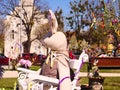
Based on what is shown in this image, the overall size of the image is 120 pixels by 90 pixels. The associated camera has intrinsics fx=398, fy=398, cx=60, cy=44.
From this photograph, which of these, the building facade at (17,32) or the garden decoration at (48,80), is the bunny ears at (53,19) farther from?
the building facade at (17,32)

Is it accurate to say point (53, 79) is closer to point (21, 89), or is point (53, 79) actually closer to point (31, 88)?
point (31, 88)

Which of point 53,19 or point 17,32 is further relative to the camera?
point 17,32

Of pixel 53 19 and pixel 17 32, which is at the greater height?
pixel 53 19

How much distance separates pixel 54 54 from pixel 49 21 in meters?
0.43

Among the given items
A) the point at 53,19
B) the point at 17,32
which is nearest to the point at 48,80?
the point at 53,19

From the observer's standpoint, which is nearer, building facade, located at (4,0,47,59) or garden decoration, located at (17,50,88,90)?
garden decoration, located at (17,50,88,90)

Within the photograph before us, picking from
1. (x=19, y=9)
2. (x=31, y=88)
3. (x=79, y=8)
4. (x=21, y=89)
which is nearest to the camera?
(x=31, y=88)

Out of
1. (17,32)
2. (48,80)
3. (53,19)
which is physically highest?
(53,19)

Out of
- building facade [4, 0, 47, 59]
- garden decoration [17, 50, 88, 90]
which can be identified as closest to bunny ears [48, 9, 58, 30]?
garden decoration [17, 50, 88, 90]

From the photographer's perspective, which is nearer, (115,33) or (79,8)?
(115,33)

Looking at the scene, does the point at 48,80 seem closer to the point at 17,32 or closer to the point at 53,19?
the point at 53,19

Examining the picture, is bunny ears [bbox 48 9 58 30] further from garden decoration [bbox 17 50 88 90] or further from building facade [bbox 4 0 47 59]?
building facade [bbox 4 0 47 59]

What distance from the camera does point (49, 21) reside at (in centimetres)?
511

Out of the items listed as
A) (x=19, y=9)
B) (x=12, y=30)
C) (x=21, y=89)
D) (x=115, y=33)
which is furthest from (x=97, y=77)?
(x=12, y=30)
